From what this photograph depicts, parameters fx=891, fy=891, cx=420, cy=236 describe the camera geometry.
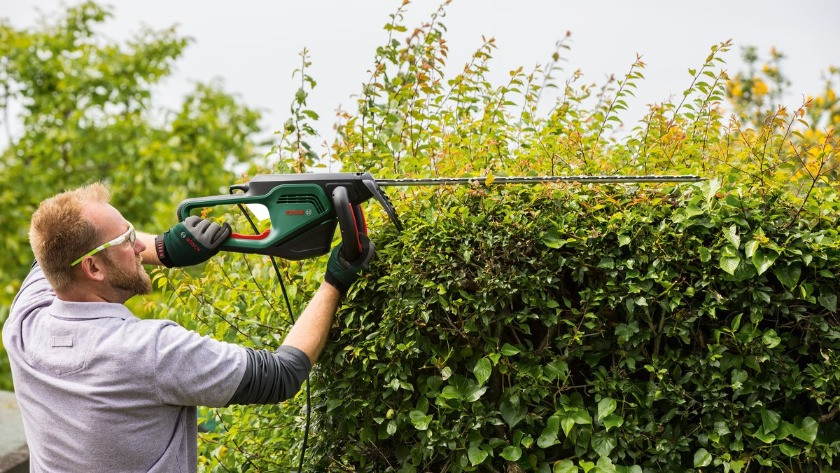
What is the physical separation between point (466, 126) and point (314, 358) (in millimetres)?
1060

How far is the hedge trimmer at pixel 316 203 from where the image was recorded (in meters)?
2.60

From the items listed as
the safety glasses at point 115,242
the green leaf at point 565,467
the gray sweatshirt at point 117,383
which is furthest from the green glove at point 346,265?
the green leaf at point 565,467

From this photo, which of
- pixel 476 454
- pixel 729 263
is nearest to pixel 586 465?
pixel 476 454

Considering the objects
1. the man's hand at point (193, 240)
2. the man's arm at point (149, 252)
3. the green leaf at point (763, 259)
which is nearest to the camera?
the green leaf at point (763, 259)

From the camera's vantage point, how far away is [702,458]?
99.6 inches

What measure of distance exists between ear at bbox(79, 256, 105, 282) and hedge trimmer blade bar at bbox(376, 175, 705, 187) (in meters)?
0.84

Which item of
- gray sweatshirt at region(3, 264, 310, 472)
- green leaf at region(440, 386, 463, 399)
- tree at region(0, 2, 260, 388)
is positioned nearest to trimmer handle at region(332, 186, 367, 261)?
gray sweatshirt at region(3, 264, 310, 472)

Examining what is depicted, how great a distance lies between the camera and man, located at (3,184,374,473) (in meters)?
2.44

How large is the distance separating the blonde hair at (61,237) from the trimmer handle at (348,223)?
2.24 feet

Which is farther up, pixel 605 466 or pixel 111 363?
pixel 111 363

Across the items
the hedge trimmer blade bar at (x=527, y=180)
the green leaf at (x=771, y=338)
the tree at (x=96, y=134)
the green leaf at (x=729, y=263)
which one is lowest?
the tree at (x=96, y=134)

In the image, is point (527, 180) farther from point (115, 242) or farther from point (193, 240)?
point (115, 242)

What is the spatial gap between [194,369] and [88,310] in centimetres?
37

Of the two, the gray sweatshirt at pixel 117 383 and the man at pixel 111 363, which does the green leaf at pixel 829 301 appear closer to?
the man at pixel 111 363
